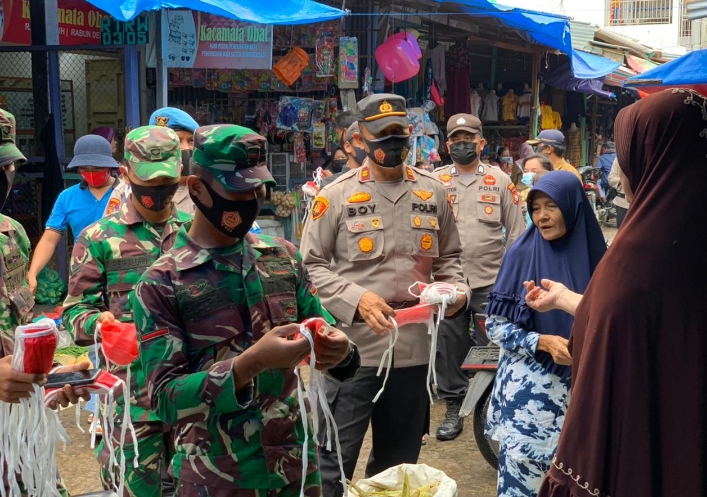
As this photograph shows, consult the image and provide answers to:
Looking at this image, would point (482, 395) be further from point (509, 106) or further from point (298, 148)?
point (509, 106)

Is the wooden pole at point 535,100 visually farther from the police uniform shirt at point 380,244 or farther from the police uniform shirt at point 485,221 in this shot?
the police uniform shirt at point 380,244

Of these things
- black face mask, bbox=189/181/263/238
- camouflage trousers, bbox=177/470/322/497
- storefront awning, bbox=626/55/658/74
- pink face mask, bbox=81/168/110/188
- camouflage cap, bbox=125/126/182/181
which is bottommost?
camouflage trousers, bbox=177/470/322/497

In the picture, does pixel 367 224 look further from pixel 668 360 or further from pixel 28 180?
pixel 28 180

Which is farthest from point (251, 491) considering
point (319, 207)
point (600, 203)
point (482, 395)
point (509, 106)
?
point (600, 203)

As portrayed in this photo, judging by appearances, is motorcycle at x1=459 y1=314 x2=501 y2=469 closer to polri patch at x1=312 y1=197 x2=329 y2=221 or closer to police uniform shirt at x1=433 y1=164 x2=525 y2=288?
police uniform shirt at x1=433 y1=164 x2=525 y2=288

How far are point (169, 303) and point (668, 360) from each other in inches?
56.1

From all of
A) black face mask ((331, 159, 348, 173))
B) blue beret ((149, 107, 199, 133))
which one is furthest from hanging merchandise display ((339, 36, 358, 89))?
blue beret ((149, 107, 199, 133))

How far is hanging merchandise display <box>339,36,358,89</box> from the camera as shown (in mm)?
10570

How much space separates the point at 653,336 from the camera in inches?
96.7

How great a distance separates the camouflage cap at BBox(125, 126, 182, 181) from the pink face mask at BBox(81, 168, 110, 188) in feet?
9.60

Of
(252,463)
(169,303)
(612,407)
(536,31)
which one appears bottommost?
(252,463)

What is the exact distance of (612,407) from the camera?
253cm

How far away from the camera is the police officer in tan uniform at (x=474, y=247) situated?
677 cm

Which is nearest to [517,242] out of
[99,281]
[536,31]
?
[99,281]
